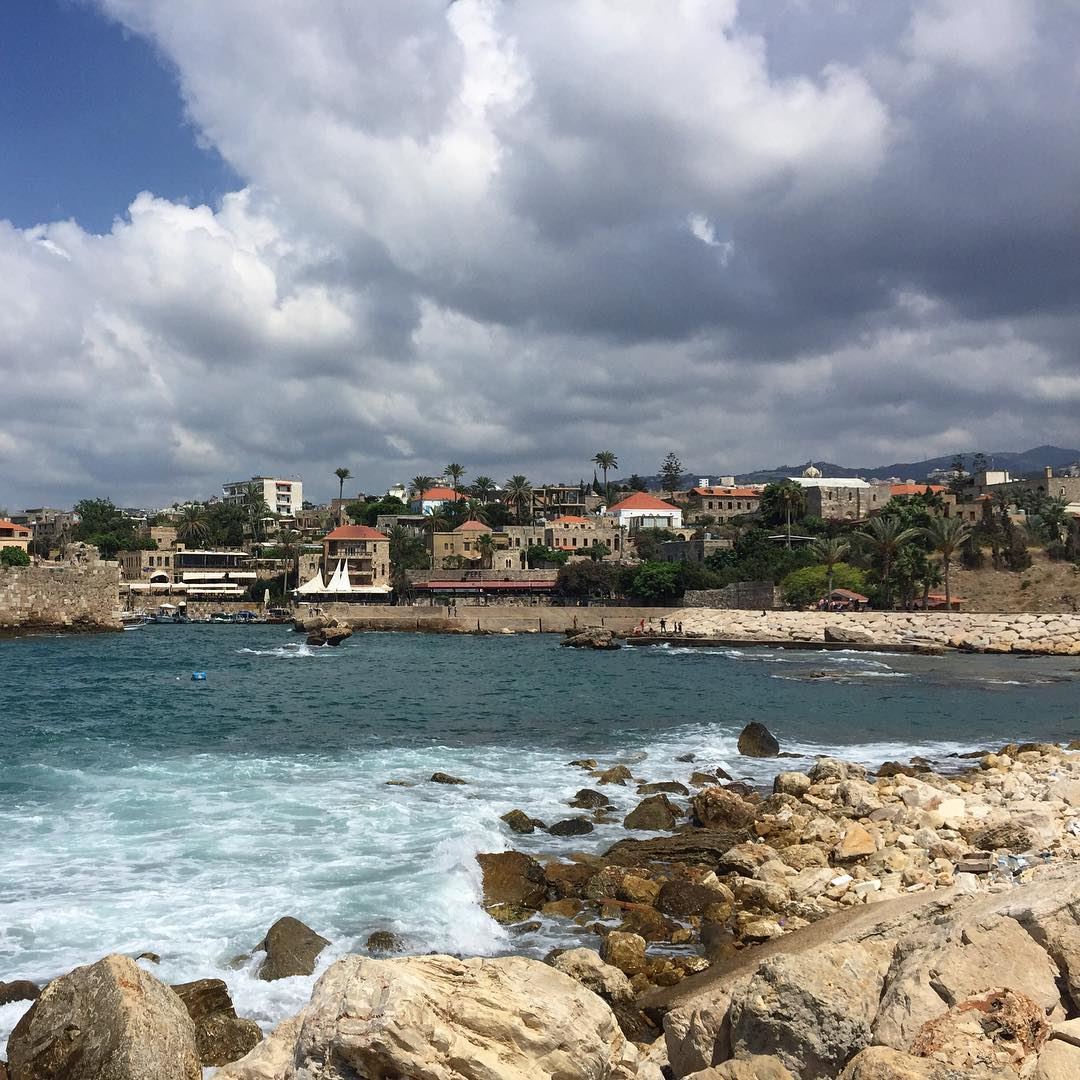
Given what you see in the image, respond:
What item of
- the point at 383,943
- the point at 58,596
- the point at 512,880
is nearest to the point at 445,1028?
the point at 383,943

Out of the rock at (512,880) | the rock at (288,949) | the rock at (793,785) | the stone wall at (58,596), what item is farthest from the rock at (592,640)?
the rock at (288,949)

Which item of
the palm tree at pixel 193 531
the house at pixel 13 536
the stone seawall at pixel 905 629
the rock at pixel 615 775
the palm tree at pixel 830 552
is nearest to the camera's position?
the rock at pixel 615 775

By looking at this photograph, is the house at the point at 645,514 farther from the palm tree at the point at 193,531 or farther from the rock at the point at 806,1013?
the rock at the point at 806,1013

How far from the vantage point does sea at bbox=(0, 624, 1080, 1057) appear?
10594mm

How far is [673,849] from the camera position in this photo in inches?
530

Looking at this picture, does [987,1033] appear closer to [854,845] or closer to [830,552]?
[854,845]

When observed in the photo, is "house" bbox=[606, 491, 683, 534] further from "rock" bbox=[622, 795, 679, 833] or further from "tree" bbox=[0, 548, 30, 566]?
"rock" bbox=[622, 795, 679, 833]

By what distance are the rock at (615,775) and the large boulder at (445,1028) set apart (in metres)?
12.8

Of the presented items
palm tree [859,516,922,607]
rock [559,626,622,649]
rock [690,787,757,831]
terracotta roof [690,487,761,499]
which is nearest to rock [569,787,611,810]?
rock [690,787,757,831]

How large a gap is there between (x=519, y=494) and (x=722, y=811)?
370 ft

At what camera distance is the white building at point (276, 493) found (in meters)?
177

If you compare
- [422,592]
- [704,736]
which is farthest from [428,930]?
[422,592]

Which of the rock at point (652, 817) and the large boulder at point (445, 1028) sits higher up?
the large boulder at point (445, 1028)

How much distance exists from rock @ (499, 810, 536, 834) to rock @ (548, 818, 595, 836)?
33cm
